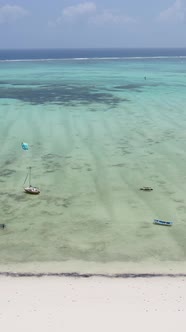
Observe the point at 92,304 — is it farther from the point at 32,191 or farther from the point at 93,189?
the point at 93,189

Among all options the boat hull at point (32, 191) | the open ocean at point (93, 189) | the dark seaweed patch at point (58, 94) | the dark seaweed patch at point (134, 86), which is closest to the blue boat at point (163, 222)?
the open ocean at point (93, 189)

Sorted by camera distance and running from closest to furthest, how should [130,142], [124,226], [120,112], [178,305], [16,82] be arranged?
[178,305], [124,226], [130,142], [120,112], [16,82]

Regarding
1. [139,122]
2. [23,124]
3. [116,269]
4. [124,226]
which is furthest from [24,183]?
[139,122]

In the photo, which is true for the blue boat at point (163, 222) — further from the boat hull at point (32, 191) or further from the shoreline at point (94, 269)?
the boat hull at point (32, 191)

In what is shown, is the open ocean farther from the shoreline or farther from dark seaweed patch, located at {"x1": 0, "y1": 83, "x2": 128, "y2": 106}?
dark seaweed patch, located at {"x1": 0, "y1": 83, "x2": 128, "y2": 106}

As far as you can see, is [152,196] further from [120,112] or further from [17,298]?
[120,112]

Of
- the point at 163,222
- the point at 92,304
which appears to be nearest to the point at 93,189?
the point at 163,222
